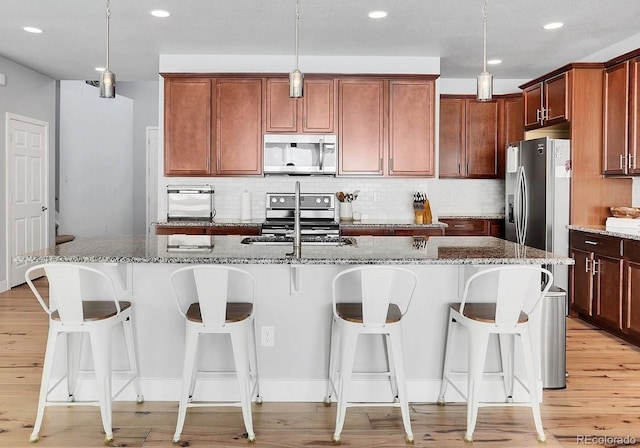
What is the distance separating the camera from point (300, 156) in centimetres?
566

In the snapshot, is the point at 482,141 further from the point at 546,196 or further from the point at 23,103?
the point at 23,103

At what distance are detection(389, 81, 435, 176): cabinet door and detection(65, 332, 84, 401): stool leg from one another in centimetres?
354

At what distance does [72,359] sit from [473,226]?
16.0 feet

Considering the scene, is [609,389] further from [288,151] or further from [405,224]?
[288,151]

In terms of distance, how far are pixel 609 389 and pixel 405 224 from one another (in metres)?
2.48

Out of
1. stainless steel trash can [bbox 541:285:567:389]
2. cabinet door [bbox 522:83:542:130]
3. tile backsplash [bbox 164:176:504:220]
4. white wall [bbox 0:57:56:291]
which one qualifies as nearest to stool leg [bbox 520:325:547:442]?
stainless steel trash can [bbox 541:285:567:389]

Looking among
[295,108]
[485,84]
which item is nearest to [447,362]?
[485,84]

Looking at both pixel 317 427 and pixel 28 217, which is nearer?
pixel 317 427

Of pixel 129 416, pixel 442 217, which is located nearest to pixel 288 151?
pixel 442 217

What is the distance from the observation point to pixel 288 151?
5.66m

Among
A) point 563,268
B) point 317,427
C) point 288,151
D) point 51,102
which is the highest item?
point 51,102

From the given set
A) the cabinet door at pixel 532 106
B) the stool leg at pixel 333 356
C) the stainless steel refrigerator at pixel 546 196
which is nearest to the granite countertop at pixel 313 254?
the stool leg at pixel 333 356

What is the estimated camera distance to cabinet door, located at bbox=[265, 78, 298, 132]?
5.62 metres

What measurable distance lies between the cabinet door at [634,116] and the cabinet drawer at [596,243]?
644mm
